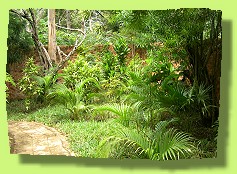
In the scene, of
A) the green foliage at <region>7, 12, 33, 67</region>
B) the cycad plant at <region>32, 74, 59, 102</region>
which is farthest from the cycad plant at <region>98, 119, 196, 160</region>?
the green foliage at <region>7, 12, 33, 67</region>

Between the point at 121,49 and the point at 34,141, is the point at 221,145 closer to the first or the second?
the point at 121,49

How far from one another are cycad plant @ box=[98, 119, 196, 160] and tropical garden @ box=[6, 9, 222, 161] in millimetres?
12

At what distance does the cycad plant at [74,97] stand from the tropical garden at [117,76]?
0.04 ft

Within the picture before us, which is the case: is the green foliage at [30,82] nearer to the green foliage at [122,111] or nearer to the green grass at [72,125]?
the green grass at [72,125]

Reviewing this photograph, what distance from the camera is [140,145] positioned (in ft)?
Result: 14.0

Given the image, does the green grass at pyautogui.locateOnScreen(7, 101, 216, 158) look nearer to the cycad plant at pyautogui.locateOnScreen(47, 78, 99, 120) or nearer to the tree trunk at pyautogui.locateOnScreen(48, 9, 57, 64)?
the cycad plant at pyautogui.locateOnScreen(47, 78, 99, 120)

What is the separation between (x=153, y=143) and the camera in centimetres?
427

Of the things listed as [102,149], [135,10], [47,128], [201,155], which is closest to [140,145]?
[102,149]

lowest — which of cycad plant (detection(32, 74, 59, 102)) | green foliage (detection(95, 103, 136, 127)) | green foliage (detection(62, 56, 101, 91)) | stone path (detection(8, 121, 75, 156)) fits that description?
stone path (detection(8, 121, 75, 156))

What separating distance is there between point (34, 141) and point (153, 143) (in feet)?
4.37

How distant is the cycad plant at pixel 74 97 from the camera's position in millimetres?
4517

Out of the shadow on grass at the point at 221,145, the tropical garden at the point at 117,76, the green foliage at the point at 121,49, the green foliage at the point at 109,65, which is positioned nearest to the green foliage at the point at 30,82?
the tropical garden at the point at 117,76

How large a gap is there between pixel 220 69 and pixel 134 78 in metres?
0.97

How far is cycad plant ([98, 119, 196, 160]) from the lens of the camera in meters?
4.23
